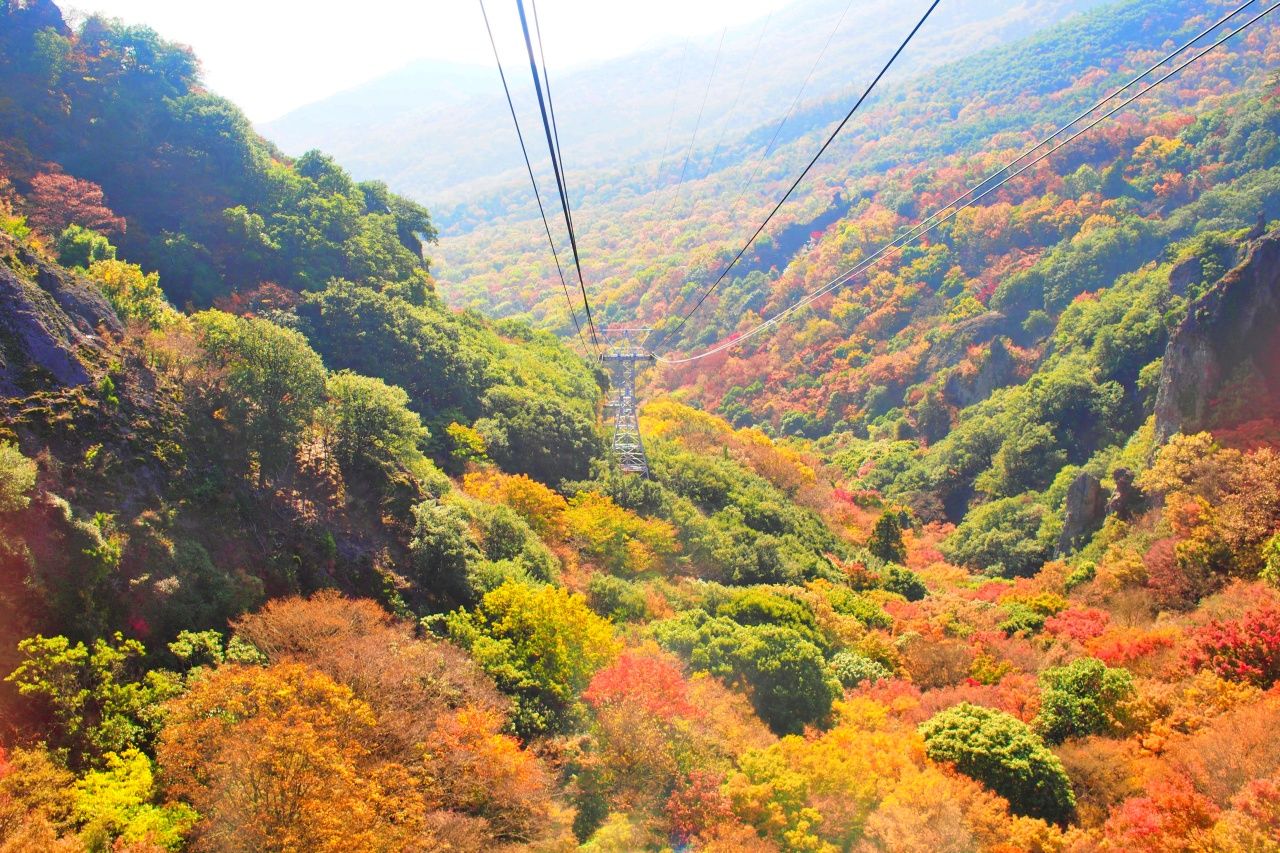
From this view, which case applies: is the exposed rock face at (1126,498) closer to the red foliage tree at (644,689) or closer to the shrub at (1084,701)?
the shrub at (1084,701)

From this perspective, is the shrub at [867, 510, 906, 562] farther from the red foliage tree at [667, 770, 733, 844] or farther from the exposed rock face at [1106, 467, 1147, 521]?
the red foliage tree at [667, 770, 733, 844]

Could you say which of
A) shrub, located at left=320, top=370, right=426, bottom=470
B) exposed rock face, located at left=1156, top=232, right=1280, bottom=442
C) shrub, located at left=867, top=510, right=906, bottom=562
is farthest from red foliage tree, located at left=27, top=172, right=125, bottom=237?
exposed rock face, located at left=1156, top=232, right=1280, bottom=442

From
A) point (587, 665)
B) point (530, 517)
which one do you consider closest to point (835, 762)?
point (587, 665)

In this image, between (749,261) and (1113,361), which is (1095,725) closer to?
(1113,361)

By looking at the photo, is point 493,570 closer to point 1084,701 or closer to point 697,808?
point 697,808

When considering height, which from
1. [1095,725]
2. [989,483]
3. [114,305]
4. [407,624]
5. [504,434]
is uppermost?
[114,305]
